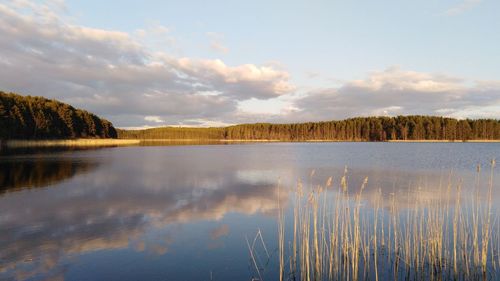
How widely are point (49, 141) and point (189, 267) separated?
93126 mm

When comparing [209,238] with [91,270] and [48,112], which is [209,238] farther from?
[48,112]

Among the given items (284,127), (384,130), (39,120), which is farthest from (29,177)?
(284,127)

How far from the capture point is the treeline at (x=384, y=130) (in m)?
137

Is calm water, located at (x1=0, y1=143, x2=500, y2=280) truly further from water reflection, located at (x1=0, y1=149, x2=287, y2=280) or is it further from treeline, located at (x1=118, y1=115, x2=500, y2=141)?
treeline, located at (x1=118, y1=115, x2=500, y2=141)

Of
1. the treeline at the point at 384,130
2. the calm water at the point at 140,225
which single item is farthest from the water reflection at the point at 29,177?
the treeline at the point at 384,130

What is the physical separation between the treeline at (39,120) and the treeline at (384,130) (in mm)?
98958

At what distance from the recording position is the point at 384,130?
155 meters

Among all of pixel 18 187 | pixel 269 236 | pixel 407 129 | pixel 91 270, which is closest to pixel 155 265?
pixel 91 270

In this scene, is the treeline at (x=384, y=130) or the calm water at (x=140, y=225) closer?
the calm water at (x=140, y=225)

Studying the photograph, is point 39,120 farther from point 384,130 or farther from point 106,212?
point 384,130

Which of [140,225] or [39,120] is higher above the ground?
[39,120]

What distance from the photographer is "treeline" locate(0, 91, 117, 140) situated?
2753 inches

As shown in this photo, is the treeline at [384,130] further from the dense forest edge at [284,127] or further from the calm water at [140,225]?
the calm water at [140,225]

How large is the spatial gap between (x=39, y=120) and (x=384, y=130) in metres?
131
